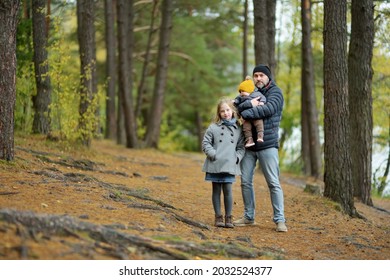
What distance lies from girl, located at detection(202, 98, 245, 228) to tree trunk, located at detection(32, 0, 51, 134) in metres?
7.38

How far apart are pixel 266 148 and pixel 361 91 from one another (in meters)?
5.55

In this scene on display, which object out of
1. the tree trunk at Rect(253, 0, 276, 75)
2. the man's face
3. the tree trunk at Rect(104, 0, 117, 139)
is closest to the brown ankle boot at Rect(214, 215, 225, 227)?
the man's face

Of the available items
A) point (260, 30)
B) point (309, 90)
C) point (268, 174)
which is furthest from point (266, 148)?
point (309, 90)

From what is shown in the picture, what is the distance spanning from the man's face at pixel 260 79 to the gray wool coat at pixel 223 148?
0.71 meters

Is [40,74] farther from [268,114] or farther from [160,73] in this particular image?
[268,114]

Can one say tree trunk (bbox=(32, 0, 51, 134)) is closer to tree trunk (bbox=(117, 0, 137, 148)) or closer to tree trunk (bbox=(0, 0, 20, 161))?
tree trunk (bbox=(117, 0, 137, 148))

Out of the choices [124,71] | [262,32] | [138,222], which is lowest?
[138,222]

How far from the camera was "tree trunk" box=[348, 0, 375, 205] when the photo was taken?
13.0 metres

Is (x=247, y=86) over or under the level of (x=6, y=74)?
under

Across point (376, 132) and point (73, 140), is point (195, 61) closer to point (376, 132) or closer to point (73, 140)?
point (376, 132)

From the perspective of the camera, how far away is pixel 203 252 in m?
6.39

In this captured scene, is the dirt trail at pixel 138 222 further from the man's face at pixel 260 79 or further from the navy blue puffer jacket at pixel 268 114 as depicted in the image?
the man's face at pixel 260 79

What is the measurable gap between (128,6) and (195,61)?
854 centimetres

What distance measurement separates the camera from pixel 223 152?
26.8ft
